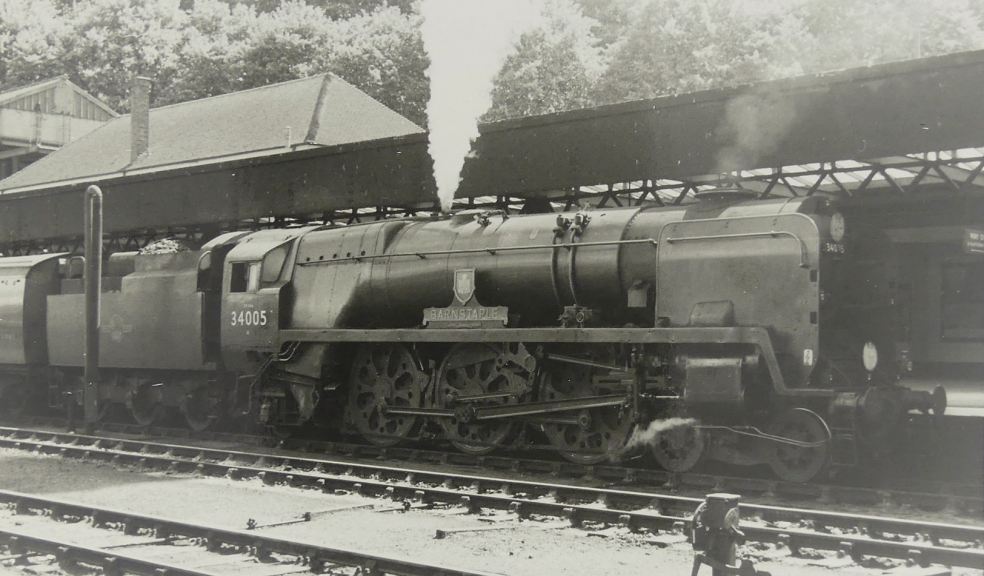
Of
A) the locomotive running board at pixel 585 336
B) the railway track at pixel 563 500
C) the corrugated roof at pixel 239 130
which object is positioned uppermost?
the corrugated roof at pixel 239 130

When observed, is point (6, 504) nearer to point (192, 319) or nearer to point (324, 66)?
point (192, 319)

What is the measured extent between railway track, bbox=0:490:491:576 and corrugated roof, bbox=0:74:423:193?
854 inches

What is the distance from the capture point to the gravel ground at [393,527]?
8109 millimetres

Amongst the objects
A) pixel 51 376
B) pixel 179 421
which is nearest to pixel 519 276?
pixel 179 421

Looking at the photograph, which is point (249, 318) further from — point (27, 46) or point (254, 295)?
point (27, 46)

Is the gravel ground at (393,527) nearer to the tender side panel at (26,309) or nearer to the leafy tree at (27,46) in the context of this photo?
the tender side panel at (26,309)

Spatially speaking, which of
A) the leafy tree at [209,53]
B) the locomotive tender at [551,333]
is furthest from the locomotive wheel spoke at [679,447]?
the leafy tree at [209,53]

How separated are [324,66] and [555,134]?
33.5m

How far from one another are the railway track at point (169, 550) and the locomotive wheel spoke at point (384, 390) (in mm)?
4948

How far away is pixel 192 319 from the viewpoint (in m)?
16.7

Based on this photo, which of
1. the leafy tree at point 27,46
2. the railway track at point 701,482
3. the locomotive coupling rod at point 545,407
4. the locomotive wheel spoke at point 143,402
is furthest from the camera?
the leafy tree at point 27,46

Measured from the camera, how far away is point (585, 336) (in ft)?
39.2

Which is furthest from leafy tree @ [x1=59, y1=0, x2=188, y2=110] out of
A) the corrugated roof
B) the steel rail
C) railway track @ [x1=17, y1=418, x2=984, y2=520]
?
the steel rail

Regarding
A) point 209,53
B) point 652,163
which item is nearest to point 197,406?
point 652,163
